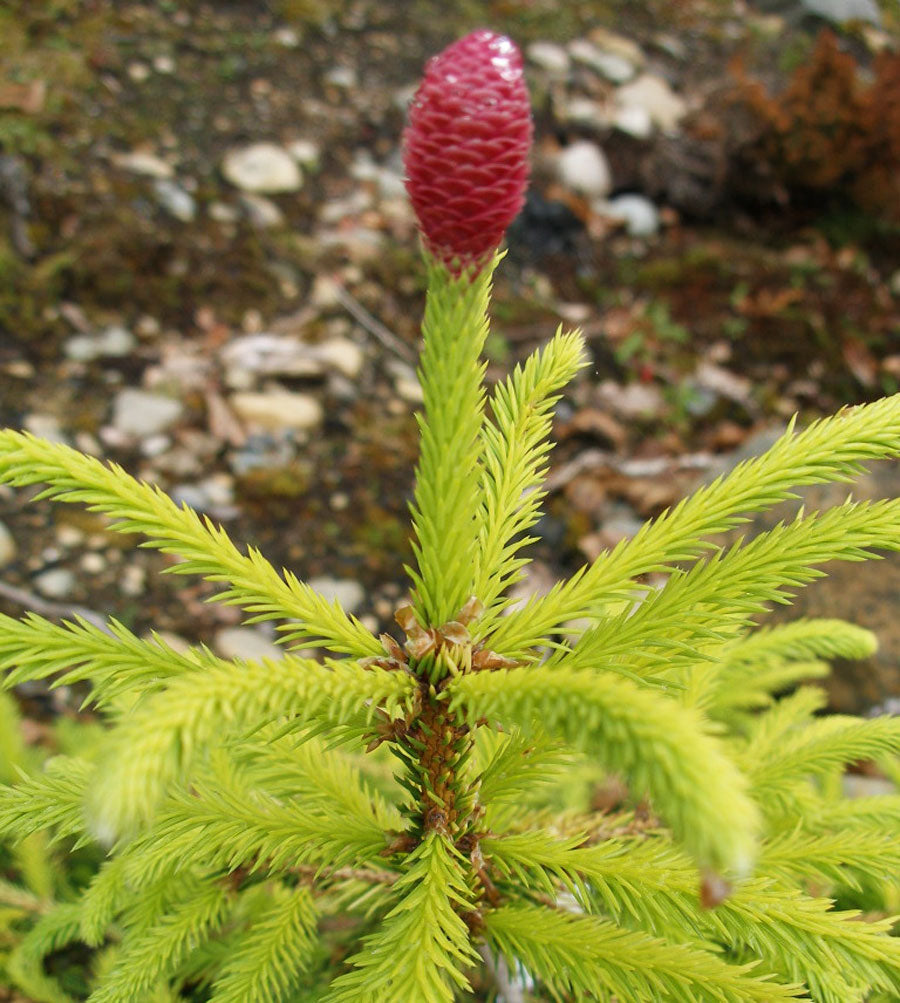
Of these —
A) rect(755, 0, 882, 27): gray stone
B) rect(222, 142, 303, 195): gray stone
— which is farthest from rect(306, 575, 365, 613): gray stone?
rect(755, 0, 882, 27): gray stone

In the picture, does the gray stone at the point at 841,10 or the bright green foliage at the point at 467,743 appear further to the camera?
the gray stone at the point at 841,10

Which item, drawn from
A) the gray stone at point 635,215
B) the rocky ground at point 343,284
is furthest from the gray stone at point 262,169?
the gray stone at point 635,215

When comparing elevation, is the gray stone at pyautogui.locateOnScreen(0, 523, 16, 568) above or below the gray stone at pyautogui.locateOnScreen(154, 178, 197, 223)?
below

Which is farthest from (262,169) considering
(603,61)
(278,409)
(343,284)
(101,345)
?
(603,61)

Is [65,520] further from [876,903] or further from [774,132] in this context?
[774,132]

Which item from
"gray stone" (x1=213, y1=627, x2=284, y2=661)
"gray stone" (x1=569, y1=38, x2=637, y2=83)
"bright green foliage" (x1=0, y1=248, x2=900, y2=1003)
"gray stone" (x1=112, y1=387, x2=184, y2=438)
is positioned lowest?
"gray stone" (x1=213, y1=627, x2=284, y2=661)

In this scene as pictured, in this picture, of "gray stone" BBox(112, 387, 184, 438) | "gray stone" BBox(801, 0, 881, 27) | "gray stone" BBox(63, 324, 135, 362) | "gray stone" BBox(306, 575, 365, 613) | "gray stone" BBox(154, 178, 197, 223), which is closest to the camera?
"gray stone" BBox(306, 575, 365, 613)

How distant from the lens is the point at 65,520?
322 cm

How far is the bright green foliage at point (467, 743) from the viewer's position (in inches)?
31.6

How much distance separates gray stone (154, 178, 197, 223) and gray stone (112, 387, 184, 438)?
1054 mm

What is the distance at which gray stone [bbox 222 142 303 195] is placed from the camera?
459 cm

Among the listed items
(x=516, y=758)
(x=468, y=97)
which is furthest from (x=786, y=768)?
(x=468, y=97)

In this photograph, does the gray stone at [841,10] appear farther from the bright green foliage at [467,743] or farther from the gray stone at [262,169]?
the bright green foliage at [467,743]

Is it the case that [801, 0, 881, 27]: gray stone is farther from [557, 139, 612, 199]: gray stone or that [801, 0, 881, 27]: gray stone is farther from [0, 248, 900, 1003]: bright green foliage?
[0, 248, 900, 1003]: bright green foliage
